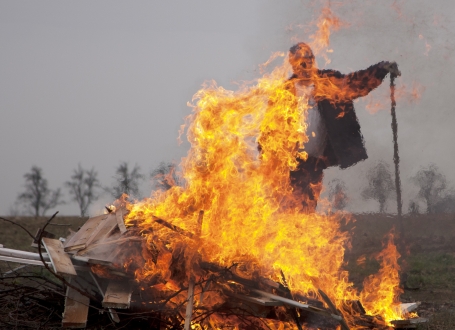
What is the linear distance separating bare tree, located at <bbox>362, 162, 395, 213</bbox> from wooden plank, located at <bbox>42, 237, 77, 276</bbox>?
10742 millimetres

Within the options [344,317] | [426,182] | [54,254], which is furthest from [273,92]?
[426,182]

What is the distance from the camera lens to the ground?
11.2m

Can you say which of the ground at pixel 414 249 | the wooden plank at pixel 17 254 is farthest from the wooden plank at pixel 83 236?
the ground at pixel 414 249

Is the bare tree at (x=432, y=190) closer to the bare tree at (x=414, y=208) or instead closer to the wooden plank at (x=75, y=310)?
the bare tree at (x=414, y=208)

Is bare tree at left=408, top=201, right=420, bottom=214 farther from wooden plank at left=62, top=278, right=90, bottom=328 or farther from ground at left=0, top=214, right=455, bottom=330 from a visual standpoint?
wooden plank at left=62, top=278, right=90, bottom=328

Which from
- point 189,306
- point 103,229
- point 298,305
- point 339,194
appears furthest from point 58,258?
point 339,194

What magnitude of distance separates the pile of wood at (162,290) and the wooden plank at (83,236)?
3cm

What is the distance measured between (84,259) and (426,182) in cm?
1946

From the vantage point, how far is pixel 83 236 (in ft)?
22.5

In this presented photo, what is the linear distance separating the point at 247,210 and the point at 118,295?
218cm

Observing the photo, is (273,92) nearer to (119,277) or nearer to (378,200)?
(119,277)

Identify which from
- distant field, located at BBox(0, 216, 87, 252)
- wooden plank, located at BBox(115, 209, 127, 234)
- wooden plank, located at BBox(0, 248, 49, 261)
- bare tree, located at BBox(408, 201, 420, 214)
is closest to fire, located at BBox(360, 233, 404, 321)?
wooden plank, located at BBox(115, 209, 127, 234)

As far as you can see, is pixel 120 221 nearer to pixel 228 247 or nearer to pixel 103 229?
pixel 103 229

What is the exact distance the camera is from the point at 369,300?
7.51 m
